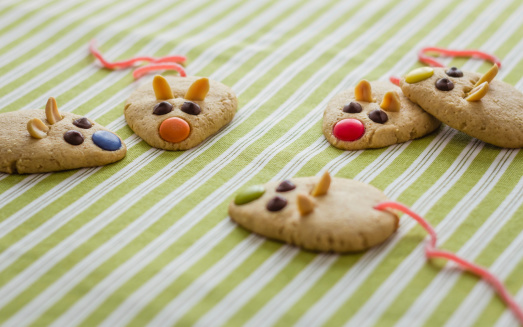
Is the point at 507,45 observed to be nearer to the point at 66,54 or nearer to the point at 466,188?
the point at 466,188

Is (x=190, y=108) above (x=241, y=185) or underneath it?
above

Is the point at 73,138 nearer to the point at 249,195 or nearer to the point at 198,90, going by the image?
the point at 198,90

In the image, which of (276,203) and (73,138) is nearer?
(276,203)

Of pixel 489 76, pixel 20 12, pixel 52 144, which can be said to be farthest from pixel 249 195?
pixel 20 12

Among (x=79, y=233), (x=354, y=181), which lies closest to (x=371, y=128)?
(x=354, y=181)

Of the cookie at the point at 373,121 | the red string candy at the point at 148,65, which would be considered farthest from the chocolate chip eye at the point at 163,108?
the cookie at the point at 373,121

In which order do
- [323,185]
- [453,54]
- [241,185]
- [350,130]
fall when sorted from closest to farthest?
1. [323,185]
2. [241,185]
3. [350,130]
4. [453,54]

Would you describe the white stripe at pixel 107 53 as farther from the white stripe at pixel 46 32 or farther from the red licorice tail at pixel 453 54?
the red licorice tail at pixel 453 54
